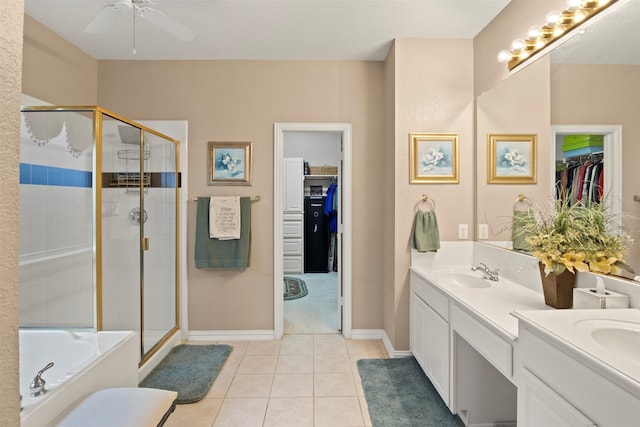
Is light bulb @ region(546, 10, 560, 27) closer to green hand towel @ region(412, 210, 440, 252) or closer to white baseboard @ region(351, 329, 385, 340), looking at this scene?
green hand towel @ region(412, 210, 440, 252)

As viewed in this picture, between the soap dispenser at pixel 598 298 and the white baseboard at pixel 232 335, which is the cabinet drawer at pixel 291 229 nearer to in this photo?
the white baseboard at pixel 232 335

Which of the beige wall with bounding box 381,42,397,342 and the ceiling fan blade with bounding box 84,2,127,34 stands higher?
the ceiling fan blade with bounding box 84,2,127,34

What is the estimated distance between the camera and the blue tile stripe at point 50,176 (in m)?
2.23

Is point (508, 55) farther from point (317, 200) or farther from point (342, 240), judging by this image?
point (317, 200)

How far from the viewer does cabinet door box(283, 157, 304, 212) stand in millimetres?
5531

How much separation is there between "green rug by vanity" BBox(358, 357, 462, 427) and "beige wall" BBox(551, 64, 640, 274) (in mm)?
1313

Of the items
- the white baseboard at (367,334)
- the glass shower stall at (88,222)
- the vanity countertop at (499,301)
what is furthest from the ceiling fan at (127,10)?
the white baseboard at (367,334)

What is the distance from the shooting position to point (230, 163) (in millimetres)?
3057

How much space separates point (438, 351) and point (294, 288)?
295cm

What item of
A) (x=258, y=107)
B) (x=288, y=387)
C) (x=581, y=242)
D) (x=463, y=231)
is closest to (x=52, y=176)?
(x=258, y=107)

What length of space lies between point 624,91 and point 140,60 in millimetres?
3485

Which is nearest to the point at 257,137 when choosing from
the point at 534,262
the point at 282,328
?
the point at 282,328

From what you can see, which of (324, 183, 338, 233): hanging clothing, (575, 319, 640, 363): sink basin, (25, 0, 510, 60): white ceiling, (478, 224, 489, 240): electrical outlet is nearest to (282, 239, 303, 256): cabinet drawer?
(324, 183, 338, 233): hanging clothing

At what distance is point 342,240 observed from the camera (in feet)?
10.3
